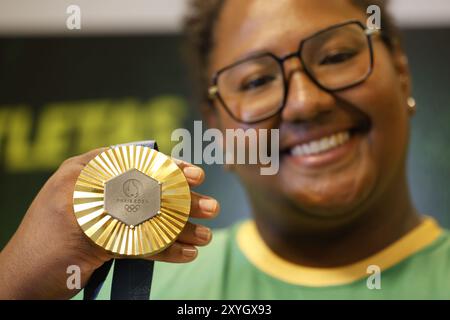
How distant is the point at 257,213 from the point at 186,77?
24 cm

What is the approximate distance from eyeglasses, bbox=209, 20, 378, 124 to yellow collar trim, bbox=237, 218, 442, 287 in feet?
0.63

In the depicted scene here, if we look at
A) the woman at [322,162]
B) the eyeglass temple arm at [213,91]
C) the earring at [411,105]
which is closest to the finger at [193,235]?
the woman at [322,162]

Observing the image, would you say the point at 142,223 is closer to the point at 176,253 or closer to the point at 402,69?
the point at 176,253

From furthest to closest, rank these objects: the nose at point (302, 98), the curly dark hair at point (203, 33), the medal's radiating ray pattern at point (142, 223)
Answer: the curly dark hair at point (203, 33)
the nose at point (302, 98)
the medal's radiating ray pattern at point (142, 223)

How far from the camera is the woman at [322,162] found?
609 mm

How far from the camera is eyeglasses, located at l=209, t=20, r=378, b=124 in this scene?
2.00 feet

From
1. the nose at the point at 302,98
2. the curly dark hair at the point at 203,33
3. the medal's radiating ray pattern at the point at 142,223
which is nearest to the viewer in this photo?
the medal's radiating ray pattern at the point at 142,223

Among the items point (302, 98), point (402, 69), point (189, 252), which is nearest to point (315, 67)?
point (302, 98)

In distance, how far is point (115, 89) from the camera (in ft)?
2.63

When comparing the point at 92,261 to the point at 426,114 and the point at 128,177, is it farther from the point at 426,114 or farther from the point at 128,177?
the point at 426,114

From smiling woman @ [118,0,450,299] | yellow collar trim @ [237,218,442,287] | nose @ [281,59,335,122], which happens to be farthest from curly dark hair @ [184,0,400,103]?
yellow collar trim @ [237,218,442,287]

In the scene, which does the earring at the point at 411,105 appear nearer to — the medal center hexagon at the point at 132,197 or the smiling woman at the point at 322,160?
the smiling woman at the point at 322,160

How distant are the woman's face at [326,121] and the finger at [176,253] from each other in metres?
0.19
